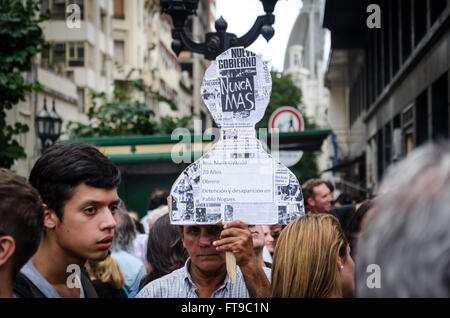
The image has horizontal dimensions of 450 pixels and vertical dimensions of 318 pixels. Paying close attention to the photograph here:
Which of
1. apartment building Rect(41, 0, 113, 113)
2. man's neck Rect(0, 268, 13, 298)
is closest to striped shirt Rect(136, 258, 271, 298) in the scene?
man's neck Rect(0, 268, 13, 298)

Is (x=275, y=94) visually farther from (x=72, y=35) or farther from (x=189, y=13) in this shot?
(x=189, y=13)

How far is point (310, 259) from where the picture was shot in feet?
9.73

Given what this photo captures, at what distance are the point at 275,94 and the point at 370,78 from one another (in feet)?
56.7

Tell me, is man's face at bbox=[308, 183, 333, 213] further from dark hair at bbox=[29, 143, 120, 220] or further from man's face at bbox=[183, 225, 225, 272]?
dark hair at bbox=[29, 143, 120, 220]

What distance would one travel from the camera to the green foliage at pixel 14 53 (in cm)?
1027

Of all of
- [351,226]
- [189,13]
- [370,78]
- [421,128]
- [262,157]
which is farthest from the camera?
[370,78]

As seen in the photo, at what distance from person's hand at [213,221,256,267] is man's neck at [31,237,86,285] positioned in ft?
2.03

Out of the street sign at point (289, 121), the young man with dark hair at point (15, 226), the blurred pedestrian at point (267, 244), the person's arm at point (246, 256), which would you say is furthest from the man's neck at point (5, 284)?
the street sign at point (289, 121)

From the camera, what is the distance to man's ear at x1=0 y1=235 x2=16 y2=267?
2.13m

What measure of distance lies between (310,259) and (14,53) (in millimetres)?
8573

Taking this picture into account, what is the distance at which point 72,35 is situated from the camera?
116 ft

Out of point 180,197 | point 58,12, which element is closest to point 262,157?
point 180,197

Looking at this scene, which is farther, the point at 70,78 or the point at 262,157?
the point at 70,78
